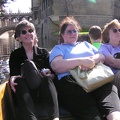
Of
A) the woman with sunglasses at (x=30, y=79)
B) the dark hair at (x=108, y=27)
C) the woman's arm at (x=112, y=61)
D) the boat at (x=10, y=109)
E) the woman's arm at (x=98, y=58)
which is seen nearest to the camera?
the woman with sunglasses at (x=30, y=79)

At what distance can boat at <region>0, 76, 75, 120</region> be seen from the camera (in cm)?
211

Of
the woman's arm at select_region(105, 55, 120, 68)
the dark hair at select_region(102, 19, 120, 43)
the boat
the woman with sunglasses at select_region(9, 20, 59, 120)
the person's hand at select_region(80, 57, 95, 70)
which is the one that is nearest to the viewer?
the woman with sunglasses at select_region(9, 20, 59, 120)

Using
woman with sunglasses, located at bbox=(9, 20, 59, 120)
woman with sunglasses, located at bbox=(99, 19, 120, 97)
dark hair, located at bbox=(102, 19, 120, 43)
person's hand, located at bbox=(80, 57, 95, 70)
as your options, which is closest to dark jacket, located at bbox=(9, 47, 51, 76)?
woman with sunglasses, located at bbox=(9, 20, 59, 120)

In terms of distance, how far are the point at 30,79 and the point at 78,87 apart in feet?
1.22

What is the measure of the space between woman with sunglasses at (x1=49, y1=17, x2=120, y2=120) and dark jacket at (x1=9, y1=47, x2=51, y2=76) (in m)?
0.12

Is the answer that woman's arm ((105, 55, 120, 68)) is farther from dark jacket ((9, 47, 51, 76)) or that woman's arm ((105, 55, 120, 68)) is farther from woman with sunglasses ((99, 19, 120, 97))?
dark jacket ((9, 47, 51, 76))

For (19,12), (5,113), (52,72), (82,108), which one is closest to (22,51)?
(52,72)

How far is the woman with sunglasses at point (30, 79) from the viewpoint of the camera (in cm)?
200

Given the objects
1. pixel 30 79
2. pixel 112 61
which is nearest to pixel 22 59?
pixel 30 79

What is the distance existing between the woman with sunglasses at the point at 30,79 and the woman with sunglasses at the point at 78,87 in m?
0.14

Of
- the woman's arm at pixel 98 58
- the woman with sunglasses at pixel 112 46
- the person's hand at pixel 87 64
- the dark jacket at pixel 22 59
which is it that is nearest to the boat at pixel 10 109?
the dark jacket at pixel 22 59

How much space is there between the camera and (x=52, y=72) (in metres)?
2.50

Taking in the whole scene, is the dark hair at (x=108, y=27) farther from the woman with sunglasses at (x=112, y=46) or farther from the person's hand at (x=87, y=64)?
the person's hand at (x=87, y=64)

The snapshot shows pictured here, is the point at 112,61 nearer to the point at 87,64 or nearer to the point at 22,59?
the point at 87,64
